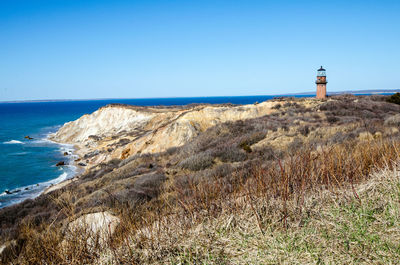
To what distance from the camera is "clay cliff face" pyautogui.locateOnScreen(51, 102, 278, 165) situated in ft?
82.1

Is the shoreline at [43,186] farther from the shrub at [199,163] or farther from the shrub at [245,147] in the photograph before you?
the shrub at [245,147]

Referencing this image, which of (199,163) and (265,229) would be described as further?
(199,163)

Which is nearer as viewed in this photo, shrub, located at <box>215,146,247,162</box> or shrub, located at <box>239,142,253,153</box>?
shrub, located at <box>215,146,247,162</box>

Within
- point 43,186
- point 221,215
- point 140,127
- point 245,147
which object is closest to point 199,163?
point 245,147

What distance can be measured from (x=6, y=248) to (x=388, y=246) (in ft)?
28.0

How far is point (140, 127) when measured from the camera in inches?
1735

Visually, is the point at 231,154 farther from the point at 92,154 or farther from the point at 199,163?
the point at 92,154

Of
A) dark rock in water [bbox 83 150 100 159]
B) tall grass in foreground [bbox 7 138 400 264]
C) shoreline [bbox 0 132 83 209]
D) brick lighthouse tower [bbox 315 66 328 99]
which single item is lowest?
shoreline [bbox 0 132 83 209]

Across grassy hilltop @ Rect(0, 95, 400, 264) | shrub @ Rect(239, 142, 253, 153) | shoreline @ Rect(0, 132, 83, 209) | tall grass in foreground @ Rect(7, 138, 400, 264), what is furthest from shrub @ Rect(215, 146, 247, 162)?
shoreline @ Rect(0, 132, 83, 209)

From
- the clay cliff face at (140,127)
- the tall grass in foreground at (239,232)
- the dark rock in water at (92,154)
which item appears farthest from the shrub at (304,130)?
the dark rock in water at (92,154)

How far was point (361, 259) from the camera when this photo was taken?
282cm

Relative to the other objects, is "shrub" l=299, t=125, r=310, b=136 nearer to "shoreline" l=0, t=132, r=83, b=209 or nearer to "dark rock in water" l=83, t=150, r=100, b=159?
"shoreline" l=0, t=132, r=83, b=209

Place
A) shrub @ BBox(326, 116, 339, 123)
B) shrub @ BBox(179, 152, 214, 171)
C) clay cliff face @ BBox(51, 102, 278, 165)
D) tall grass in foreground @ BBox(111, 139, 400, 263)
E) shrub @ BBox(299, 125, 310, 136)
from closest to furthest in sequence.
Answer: tall grass in foreground @ BBox(111, 139, 400, 263) < shrub @ BBox(179, 152, 214, 171) < shrub @ BBox(299, 125, 310, 136) < shrub @ BBox(326, 116, 339, 123) < clay cliff face @ BBox(51, 102, 278, 165)

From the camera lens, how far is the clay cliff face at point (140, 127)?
82.1 feet
